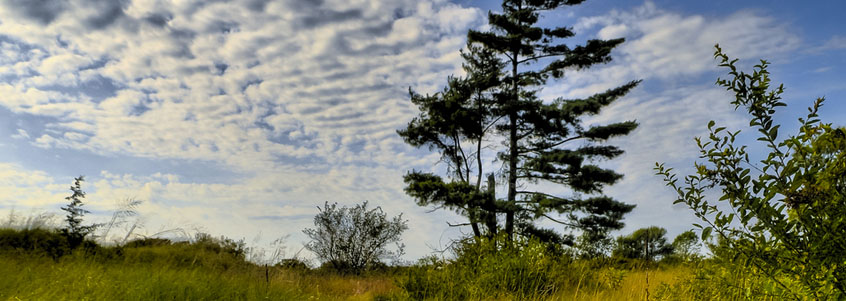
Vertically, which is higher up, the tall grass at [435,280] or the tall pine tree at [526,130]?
the tall pine tree at [526,130]

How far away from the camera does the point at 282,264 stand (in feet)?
33.7

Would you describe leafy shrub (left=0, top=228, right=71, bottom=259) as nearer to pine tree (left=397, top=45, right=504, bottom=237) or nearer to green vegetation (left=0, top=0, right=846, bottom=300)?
green vegetation (left=0, top=0, right=846, bottom=300)

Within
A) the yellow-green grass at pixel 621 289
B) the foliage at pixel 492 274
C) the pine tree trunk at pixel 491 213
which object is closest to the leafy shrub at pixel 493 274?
the foliage at pixel 492 274

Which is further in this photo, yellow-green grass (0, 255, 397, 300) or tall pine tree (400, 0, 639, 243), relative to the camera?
tall pine tree (400, 0, 639, 243)

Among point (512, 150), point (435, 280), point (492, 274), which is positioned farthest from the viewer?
point (512, 150)

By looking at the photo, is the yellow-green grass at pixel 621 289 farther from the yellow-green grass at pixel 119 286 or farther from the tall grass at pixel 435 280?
the yellow-green grass at pixel 119 286

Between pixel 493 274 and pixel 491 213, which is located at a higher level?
pixel 491 213

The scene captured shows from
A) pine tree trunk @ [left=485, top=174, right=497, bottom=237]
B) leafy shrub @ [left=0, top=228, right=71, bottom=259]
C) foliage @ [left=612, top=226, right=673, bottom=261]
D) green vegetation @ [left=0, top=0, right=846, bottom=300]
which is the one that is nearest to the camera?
green vegetation @ [left=0, top=0, right=846, bottom=300]

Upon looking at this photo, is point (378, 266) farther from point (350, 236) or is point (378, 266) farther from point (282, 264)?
point (282, 264)

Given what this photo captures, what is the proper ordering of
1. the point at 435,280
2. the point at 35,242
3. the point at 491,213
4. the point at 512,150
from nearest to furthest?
the point at 435,280, the point at 35,242, the point at 491,213, the point at 512,150

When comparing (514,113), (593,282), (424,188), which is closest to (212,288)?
(593,282)

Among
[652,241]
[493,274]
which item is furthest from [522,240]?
[652,241]

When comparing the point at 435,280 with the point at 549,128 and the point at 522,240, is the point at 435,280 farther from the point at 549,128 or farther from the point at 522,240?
the point at 549,128

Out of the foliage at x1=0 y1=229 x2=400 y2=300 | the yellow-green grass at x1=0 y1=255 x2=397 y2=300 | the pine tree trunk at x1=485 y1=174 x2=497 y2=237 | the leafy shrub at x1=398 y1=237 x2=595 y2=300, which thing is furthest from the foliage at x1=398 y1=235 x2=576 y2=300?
the pine tree trunk at x1=485 y1=174 x2=497 y2=237
